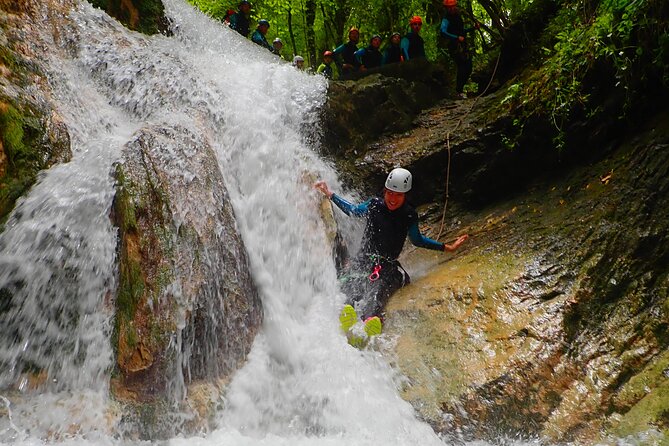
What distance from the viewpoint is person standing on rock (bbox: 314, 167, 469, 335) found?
5.27 meters

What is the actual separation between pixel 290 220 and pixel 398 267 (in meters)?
1.55

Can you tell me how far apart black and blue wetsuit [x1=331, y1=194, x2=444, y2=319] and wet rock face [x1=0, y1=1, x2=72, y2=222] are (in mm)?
3215

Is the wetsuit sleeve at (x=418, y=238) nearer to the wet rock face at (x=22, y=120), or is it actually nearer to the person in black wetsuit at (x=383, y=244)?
the person in black wetsuit at (x=383, y=244)

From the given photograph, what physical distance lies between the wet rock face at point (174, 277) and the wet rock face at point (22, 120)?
698 millimetres

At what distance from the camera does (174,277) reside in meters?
3.89

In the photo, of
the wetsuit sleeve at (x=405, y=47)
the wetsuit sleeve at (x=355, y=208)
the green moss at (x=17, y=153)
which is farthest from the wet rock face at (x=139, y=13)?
the wetsuit sleeve at (x=355, y=208)

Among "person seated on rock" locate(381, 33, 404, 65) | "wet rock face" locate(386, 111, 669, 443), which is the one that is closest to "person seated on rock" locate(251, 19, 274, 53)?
"person seated on rock" locate(381, 33, 404, 65)

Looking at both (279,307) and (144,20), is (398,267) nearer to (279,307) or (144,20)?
(279,307)

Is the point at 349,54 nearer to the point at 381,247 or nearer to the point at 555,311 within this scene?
the point at 381,247

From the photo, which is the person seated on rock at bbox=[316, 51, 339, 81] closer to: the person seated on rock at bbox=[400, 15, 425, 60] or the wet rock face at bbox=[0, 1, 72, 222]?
the person seated on rock at bbox=[400, 15, 425, 60]

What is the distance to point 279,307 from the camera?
5.07m

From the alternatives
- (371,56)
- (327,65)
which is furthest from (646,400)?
(327,65)

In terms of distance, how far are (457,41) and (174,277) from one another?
723cm

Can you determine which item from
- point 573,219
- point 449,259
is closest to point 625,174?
point 573,219
